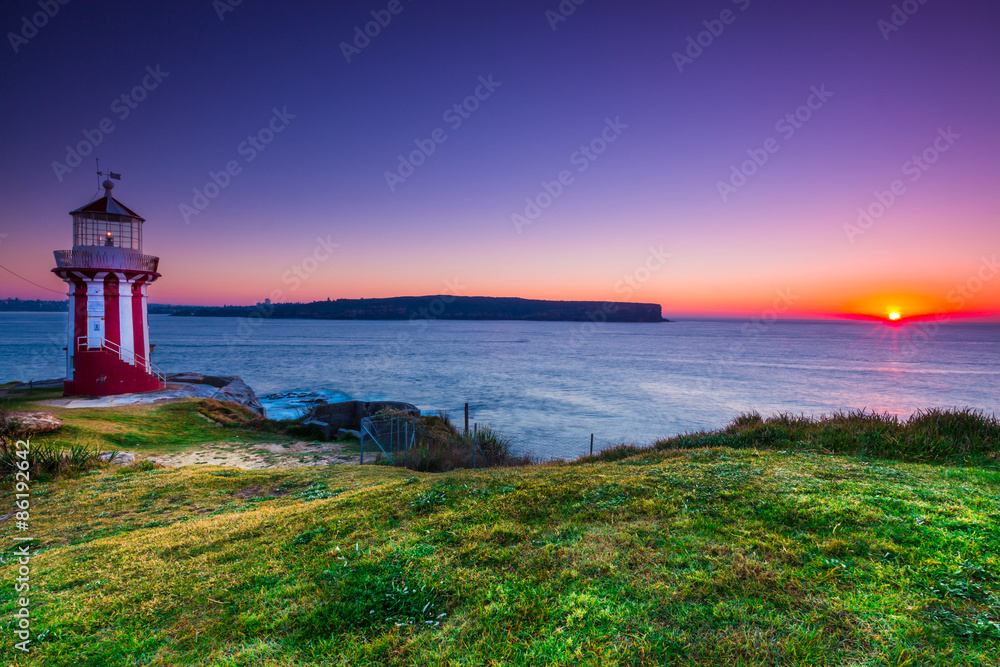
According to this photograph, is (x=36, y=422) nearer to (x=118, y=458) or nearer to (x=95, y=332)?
(x=118, y=458)

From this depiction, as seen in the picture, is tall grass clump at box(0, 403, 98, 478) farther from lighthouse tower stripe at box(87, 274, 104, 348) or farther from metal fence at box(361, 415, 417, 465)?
lighthouse tower stripe at box(87, 274, 104, 348)

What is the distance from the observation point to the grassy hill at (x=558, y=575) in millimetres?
3484

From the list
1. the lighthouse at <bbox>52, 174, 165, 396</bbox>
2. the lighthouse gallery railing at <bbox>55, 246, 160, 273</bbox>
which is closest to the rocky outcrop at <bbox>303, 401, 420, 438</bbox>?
the lighthouse at <bbox>52, 174, 165, 396</bbox>

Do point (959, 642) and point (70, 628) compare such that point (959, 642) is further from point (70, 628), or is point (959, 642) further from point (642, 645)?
point (70, 628)

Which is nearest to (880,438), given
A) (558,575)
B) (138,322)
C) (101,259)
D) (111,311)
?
(558,575)

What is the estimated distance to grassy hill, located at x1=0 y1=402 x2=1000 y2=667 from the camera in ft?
11.4

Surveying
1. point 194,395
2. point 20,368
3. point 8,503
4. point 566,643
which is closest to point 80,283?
point 194,395

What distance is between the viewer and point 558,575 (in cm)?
440

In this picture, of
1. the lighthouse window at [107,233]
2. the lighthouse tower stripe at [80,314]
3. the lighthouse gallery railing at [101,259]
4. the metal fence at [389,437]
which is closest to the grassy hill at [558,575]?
the metal fence at [389,437]

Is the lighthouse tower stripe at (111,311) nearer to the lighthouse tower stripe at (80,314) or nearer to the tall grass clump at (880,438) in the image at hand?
the lighthouse tower stripe at (80,314)

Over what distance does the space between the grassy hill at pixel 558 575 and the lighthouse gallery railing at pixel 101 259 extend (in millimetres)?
18891

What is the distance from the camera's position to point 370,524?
6.06m

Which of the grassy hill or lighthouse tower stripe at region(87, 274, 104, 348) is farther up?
lighthouse tower stripe at region(87, 274, 104, 348)

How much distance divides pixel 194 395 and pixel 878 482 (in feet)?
90.3
